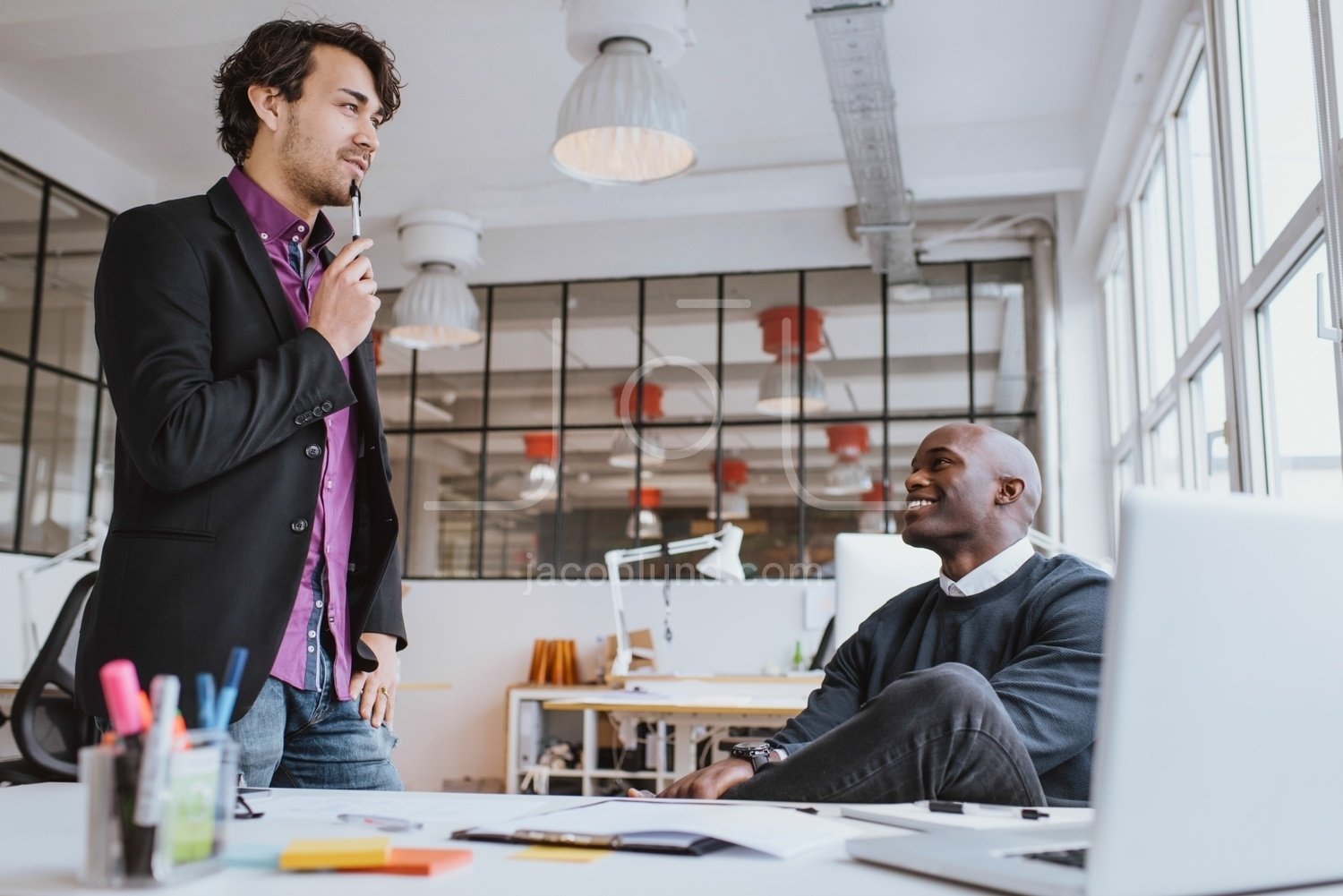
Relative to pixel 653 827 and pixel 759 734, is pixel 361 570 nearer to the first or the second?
pixel 653 827

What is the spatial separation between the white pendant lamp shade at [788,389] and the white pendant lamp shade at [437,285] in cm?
178

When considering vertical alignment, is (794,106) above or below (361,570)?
above

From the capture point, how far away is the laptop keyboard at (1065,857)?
0.77m

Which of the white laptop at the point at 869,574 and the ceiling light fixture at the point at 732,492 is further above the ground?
the ceiling light fixture at the point at 732,492

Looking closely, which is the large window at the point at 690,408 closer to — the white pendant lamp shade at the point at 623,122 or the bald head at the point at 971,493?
the white pendant lamp shade at the point at 623,122

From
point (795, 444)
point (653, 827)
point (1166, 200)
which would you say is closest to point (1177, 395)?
point (1166, 200)

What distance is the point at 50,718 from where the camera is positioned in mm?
3523

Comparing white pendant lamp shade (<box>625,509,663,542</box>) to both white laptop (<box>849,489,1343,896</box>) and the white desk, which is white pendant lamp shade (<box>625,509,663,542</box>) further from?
white laptop (<box>849,489,1343,896</box>)

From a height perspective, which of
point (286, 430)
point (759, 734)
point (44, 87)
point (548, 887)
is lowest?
point (759, 734)

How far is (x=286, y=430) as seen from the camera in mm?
1338

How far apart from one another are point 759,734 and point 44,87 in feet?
14.7

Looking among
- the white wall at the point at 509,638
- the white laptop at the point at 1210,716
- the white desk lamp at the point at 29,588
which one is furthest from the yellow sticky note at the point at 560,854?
the white wall at the point at 509,638

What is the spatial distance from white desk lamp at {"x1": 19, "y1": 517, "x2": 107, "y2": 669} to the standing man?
3.72 metres

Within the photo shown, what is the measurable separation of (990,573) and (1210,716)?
1.28 metres
